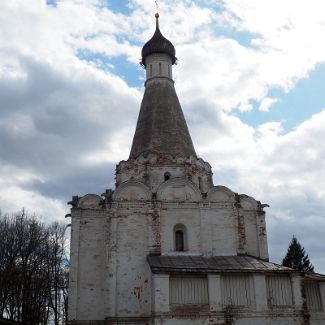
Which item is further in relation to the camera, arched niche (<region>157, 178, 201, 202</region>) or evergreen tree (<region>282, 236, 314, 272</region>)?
evergreen tree (<region>282, 236, 314, 272</region>)

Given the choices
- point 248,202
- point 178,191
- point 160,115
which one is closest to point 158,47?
point 160,115

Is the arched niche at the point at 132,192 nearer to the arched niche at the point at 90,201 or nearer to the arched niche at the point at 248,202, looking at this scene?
the arched niche at the point at 90,201

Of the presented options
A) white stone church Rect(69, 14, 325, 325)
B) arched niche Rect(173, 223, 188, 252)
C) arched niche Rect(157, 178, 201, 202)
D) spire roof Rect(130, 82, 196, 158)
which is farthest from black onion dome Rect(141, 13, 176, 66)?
arched niche Rect(173, 223, 188, 252)

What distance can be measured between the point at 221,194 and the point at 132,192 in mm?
3620

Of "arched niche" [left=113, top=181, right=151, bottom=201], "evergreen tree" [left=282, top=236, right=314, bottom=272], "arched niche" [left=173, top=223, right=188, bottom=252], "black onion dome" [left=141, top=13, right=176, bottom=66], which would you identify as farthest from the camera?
"evergreen tree" [left=282, top=236, right=314, bottom=272]

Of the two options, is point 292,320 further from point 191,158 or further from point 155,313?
point 191,158

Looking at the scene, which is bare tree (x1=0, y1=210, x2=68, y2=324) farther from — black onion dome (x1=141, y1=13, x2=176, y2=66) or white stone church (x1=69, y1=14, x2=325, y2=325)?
black onion dome (x1=141, y1=13, x2=176, y2=66)

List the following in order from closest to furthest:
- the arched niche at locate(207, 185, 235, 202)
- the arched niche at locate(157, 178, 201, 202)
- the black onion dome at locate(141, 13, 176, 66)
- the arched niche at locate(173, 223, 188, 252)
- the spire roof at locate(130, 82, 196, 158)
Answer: the arched niche at locate(173, 223, 188, 252)
the arched niche at locate(157, 178, 201, 202)
the arched niche at locate(207, 185, 235, 202)
the spire roof at locate(130, 82, 196, 158)
the black onion dome at locate(141, 13, 176, 66)

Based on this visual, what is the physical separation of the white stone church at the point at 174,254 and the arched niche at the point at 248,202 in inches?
1.7

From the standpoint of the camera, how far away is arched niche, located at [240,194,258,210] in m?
18.2

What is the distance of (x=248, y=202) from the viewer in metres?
18.3

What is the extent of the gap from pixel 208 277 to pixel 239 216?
3.50 m

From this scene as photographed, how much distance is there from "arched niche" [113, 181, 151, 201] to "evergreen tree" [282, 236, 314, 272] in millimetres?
19201

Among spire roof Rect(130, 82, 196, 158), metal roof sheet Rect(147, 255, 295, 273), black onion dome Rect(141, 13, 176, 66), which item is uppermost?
black onion dome Rect(141, 13, 176, 66)
